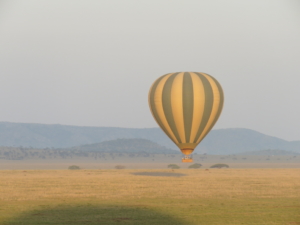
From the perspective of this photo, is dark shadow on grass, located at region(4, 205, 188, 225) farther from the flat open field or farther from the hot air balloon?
the hot air balloon

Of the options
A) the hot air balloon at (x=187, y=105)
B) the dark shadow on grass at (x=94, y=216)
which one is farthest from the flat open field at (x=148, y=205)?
the hot air balloon at (x=187, y=105)

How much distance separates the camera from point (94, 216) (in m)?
31.6

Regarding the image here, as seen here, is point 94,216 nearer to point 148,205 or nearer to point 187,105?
point 148,205

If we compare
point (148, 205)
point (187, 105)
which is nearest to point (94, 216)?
point (148, 205)

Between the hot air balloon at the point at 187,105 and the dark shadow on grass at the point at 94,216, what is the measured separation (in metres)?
29.7

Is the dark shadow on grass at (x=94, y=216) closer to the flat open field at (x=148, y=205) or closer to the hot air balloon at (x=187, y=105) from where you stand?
the flat open field at (x=148, y=205)

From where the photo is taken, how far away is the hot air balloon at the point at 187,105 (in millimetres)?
65250

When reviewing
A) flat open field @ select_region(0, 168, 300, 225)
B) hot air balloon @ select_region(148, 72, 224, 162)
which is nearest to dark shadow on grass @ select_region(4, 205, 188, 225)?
flat open field @ select_region(0, 168, 300, 225)

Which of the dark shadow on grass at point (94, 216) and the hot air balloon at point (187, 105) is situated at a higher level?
the hot air balloon at point (187, 105)

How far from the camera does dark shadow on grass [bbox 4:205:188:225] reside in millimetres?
29219

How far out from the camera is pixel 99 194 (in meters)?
45.3

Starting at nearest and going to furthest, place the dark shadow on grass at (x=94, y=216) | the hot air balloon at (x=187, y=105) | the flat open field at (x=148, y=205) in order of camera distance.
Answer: the dark shadow on grass at (x=94, y=216), the flat open field at (x=148, y=205), the hot air balloon at (x=187, y=105)

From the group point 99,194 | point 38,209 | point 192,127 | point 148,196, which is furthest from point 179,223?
point 192,127

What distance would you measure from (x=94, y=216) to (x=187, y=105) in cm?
3523
